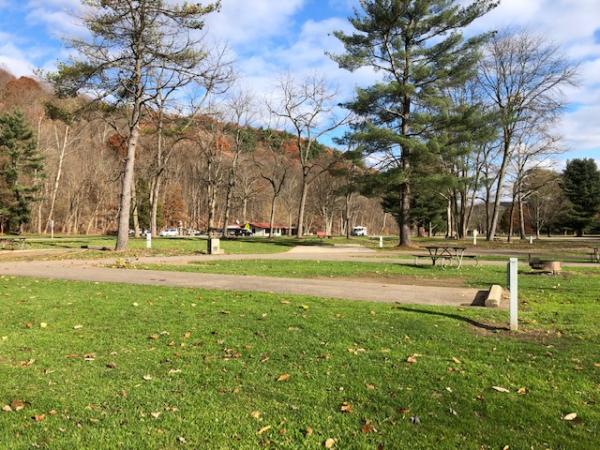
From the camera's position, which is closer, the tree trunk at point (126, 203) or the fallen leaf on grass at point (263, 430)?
the fallen leaf on grass at point (263, 430)

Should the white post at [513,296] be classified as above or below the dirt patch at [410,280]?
above

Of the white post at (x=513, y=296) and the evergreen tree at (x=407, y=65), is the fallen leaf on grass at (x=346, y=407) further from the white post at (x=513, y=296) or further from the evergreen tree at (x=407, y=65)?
the evergreen tree at (x=407, y=65)

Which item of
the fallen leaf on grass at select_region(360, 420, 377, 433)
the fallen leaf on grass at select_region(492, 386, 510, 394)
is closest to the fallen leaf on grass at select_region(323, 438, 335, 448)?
the fallen leaf on grass at select_region(360, 420, 377, 433)

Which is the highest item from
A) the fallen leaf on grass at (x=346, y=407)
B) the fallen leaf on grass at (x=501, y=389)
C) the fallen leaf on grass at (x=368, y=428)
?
the fallen leaf on grass at (x=501, y=389)

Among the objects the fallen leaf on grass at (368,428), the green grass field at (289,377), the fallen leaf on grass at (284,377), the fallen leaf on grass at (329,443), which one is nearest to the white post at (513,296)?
the green grass field at (289,377)

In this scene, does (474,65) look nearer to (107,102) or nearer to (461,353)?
(107,102)

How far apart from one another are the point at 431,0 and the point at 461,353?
31577 millimetres

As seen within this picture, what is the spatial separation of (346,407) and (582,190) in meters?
80.0

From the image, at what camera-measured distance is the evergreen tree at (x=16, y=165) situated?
5141 cm

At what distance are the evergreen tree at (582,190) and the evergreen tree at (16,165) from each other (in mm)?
67519

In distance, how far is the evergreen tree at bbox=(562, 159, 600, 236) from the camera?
73.8m

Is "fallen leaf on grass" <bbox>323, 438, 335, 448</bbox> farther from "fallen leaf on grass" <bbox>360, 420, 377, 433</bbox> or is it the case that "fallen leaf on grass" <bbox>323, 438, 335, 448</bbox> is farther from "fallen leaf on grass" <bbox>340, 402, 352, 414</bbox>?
"fallen leaf on grass" <bbox>340, 402, 352, 414</bbox>

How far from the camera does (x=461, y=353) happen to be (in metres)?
6.46

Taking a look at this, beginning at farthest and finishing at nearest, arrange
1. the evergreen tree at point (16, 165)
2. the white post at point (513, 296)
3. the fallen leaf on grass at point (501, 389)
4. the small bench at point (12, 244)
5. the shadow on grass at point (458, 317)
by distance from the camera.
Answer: the evergreen tree at point (16, 165) → the small bench at point (12, 244) → the shadow on grass at point (458, 317) → the white post at point (513, 296) → the fallen leaf on grass at point (501, 389)
